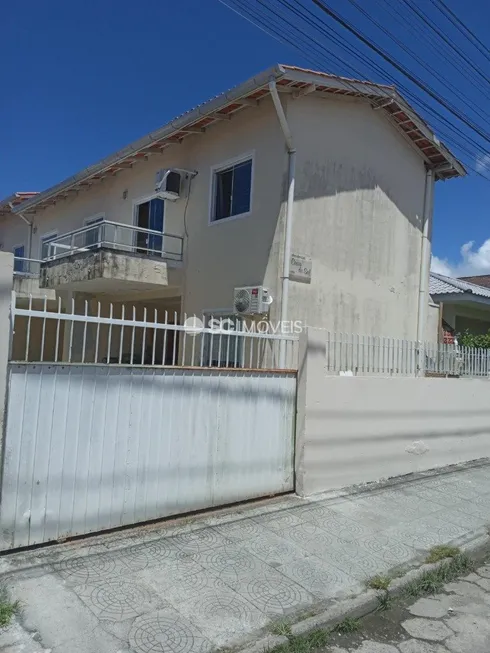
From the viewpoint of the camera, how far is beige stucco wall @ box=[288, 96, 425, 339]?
9148 mm

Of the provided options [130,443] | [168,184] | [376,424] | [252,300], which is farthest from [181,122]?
[130,443]

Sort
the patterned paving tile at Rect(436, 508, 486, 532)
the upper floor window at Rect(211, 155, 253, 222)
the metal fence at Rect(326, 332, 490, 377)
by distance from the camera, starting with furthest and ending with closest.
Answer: the upper floor window at Rect(211, 155, 253, 222) → the metal fence at Rect(326, 332, 490, 377) → the patterned paving tile at Rect(436, 508, 486, 532)

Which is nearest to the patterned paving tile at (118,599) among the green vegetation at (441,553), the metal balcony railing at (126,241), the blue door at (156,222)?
the green vegetation at (441,553)

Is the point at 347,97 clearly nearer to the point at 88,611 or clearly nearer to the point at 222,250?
the point at 222,250

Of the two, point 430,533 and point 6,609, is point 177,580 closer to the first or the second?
point 6,609

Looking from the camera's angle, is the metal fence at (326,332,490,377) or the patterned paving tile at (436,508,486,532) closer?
the patterned paving tile at (436,508,486,532)

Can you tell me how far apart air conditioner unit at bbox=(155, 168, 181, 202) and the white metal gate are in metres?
5.85

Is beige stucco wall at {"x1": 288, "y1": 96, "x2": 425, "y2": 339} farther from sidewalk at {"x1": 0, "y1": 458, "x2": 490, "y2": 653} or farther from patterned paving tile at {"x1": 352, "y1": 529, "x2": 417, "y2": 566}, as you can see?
patterned paving tile at {"x1": 352, "y1": 529, "x2": 417, "y2": 566}

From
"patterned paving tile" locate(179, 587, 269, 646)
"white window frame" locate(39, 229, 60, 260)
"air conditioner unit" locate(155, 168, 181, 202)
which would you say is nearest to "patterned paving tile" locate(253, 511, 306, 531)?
"patterned paving tile" locate(179, 587, 269, 646)

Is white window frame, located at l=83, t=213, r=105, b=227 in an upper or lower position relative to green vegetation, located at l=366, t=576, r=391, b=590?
upper

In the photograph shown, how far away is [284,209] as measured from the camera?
8.79m

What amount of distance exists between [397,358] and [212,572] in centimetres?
478

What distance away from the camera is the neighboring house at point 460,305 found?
13942 mm

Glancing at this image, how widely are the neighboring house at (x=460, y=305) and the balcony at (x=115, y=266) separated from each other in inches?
265
